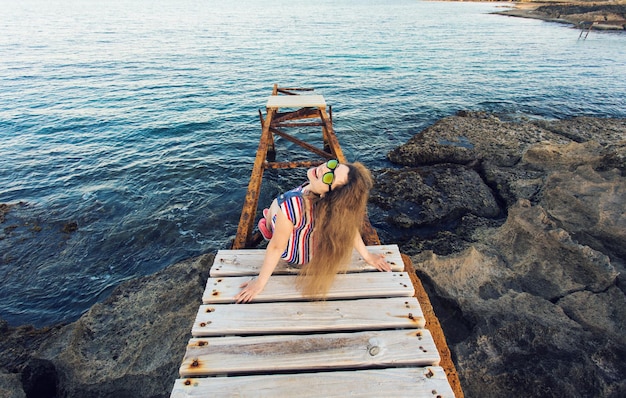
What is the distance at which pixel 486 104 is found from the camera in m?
15.1

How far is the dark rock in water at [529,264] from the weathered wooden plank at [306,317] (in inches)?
53.4

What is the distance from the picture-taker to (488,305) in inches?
164

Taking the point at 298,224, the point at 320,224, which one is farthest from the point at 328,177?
the point at 298,224

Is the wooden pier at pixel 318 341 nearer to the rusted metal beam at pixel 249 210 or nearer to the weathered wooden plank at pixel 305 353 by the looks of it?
the weathered wooden plank at pixel 305 353

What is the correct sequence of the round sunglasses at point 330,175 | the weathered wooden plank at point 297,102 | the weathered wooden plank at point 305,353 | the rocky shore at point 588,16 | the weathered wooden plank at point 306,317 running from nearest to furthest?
the weathered wooden plank at point 305,353, the round sunglasses at point 330,175, the weathered wooden plank at point 306,317, the weathered wooden plank at point 297,102, the rocky shore at point 588,16

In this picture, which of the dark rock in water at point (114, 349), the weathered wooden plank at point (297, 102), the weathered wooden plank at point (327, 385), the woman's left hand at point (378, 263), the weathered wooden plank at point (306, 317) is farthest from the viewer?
the weathered wooden plank at point (297, 102)

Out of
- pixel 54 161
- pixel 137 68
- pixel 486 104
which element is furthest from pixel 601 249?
pixel 137 68

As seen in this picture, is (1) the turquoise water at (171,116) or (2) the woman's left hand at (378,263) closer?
(2) the woman's left hand at (378,263)

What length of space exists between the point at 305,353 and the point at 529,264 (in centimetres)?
398

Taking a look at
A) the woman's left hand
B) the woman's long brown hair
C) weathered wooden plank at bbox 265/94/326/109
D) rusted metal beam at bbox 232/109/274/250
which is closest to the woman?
the woman's long brown hair

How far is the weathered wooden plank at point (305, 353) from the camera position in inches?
99.7

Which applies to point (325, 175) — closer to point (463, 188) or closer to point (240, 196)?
point (463, 188)

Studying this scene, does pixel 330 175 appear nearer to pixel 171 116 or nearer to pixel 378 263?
pixel 378 263

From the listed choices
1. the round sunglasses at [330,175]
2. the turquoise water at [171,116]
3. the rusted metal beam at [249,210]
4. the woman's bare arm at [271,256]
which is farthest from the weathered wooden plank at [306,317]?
the turquoise water at [171,116]
